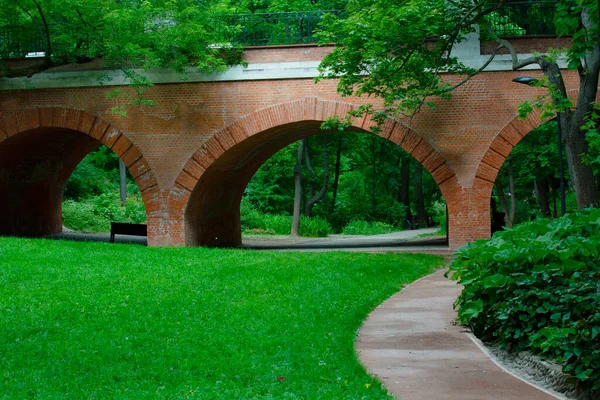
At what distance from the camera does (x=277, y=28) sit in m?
19.6

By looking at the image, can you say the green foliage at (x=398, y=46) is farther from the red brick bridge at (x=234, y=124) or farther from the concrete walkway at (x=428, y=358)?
the concrete walkway at (x=428, y=358)

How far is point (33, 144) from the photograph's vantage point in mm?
21703

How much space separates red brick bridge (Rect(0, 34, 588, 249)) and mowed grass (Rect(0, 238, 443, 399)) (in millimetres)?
3263

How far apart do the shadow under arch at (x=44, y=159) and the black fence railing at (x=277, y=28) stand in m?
1.90

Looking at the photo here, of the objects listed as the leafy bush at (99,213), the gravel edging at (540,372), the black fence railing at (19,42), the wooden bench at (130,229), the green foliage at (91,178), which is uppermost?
the black fence railing at (19,42)

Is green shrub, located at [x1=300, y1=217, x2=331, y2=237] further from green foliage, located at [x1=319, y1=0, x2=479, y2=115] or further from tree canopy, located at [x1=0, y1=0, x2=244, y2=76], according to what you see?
green foliage, located at [x1=319, y1=0, x2=479, y2=115]

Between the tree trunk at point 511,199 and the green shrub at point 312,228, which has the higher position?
the tree trunk at point 511,199

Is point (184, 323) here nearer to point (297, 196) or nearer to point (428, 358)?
point (428, 358)

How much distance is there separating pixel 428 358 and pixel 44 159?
18.1m

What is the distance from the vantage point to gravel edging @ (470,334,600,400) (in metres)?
6.55

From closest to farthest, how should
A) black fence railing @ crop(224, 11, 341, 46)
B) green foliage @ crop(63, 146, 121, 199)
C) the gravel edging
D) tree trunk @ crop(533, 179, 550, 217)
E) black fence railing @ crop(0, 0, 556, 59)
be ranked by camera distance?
the gravel edging → black fence railing @ crop(0, 0, 556, 59) → black fence railing @ crop(224, 11, 341, 46) → tree trunk @ crop(533, 179, 550, 217) → green foliage @ crop(63, 146, 121, 199)

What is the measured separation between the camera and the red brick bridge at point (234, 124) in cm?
1766

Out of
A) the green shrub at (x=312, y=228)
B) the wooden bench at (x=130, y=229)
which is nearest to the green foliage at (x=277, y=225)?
the green shrub at (x=312, y=228)

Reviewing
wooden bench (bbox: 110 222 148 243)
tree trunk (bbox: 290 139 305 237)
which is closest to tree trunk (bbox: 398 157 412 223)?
tree trunk (bbox: 290 139 305 237)
